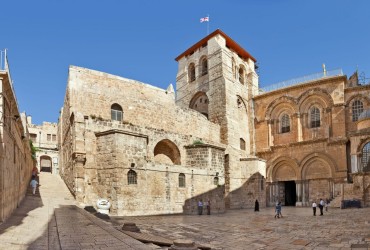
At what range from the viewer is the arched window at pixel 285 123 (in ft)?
101

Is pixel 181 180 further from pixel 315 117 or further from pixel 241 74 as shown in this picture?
pixel 241 74

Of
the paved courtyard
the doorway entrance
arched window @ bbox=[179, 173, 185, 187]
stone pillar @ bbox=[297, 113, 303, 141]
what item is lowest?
the doorway entrance

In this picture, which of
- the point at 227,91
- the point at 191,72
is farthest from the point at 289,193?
the point at 191,72

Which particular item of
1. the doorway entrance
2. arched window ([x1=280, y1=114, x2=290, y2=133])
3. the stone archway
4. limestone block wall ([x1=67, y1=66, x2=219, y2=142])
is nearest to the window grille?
limestone block wall ([x1=67, y1=66, x2=219, y2=142])

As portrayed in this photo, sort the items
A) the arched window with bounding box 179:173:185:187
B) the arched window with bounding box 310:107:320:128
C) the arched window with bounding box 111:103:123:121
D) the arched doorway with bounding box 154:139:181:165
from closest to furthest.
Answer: the arched window with bounding box 179:173:185:187 < the arched window with bounding box 111:103:123:121 < the arched doorway with bounding box 154:139:181:165 < the arched window with bounding box 310:107:320:128

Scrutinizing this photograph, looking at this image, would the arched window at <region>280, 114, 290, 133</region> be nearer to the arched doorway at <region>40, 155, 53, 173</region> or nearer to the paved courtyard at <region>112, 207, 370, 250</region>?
the paved courtyard at <region>112, 207, 370, 250</region>

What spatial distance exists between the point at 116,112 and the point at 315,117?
18.6 m

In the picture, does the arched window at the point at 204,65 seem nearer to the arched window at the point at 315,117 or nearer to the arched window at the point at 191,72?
the arched window at the point at 191,72

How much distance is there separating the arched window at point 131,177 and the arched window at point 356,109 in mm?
20488

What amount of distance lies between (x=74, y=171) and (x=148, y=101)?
8.16m

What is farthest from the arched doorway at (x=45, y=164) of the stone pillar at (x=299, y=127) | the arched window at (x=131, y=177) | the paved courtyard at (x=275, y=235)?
the paved courtyard at (x=275, y=235)

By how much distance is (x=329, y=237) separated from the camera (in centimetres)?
1088

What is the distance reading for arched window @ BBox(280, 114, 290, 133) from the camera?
30.8 meters

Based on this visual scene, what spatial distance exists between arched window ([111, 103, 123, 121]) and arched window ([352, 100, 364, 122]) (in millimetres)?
20027
